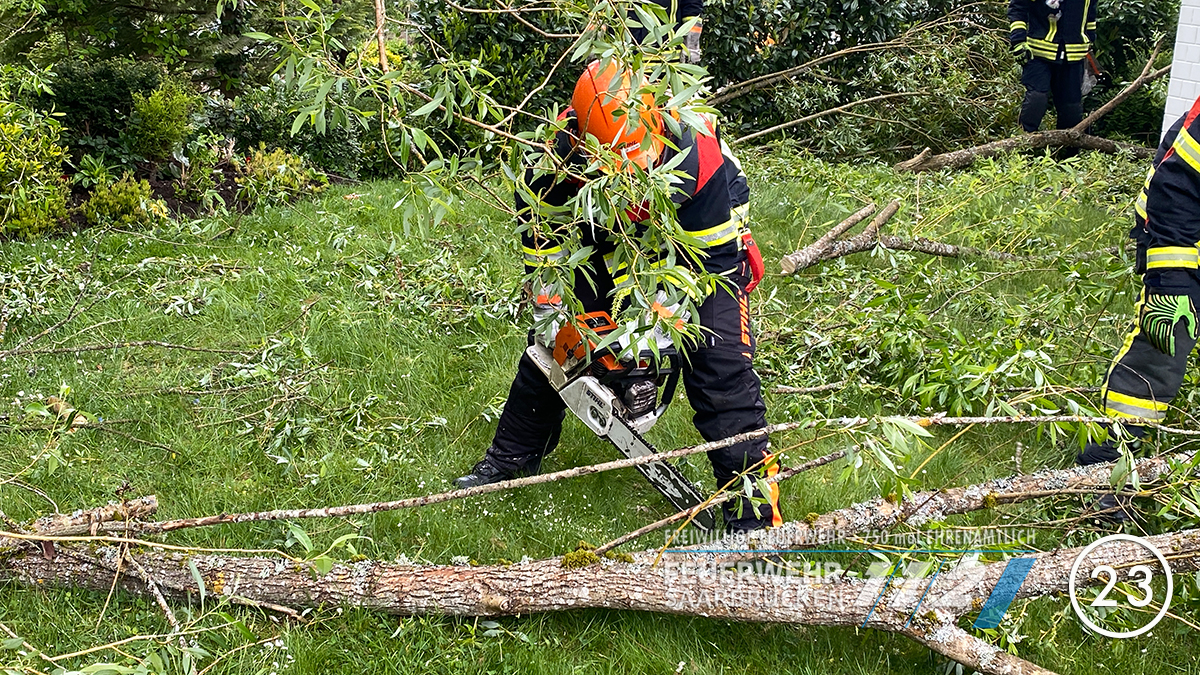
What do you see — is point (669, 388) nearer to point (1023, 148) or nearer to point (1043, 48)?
point (1023, 148)

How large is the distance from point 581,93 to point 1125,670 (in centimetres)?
237

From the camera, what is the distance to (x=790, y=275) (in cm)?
A: 548

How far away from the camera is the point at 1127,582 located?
2.83 m

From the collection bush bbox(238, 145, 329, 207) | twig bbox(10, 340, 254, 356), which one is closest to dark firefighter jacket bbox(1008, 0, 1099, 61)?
bush bbox(238, 145, 329, 207)

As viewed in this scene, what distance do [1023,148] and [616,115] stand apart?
7.18 m

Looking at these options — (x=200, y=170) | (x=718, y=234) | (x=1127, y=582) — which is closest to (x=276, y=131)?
(x=200, y=170)

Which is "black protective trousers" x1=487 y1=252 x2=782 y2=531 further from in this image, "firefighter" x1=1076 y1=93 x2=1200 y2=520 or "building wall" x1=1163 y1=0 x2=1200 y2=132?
"building wall" x1=1163 y1=0 x2=1200 y2=132

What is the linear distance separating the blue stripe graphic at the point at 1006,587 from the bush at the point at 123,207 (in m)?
5.74

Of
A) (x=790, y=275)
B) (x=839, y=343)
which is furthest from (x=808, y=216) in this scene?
(x=839, y=343)

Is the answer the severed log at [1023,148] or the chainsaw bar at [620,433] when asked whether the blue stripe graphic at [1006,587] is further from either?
the severed log at [1023,148]

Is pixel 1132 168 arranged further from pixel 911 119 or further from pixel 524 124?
pixel 524 124

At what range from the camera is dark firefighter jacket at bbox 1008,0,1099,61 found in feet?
26.0

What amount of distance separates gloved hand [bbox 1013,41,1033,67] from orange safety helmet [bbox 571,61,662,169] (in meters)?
6.74

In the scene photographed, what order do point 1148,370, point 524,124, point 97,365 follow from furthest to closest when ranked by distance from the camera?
point 524,124 → point 97,365 → point 1148,370
